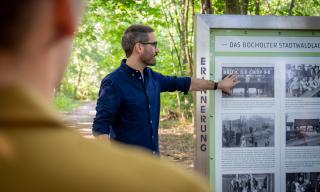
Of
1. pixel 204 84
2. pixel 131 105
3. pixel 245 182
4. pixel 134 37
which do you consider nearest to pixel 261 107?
pixel 204 84

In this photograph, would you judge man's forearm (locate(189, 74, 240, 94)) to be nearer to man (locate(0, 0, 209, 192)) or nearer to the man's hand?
the man's hand

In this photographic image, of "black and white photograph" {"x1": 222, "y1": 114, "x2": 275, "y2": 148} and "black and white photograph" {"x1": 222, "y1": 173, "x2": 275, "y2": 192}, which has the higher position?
"black and white photograph" {"x1": 222, "y1": 114, "x2": 275, "y2": 148}

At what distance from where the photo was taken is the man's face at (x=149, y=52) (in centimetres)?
518

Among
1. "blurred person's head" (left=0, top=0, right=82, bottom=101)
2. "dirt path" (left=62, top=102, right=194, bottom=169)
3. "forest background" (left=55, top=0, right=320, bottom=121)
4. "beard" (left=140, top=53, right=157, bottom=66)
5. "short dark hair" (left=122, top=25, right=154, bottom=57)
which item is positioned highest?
"forest background" (left=55, top=0, right=320, bottom=121)

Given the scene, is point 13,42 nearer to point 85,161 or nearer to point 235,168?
point 85,161

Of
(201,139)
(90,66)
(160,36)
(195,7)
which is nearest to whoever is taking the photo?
(201,139)

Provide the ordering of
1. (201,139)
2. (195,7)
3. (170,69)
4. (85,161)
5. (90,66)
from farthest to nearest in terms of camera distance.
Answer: (90,66) < (170,69) < (195,7) < (201,139) < (85,161)

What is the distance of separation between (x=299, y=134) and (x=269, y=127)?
28cm

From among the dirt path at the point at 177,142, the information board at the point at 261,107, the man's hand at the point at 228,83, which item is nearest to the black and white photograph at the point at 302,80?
the information board at the point at 261,107

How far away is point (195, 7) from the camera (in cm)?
1452

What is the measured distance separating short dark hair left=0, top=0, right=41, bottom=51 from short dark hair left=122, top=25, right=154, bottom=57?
4415 mm

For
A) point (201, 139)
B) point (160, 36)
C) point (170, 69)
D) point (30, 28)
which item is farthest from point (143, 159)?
point (160, 36)

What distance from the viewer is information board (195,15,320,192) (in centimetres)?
443

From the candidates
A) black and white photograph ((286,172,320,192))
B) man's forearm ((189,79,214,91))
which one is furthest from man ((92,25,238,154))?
black and white photograph ((286,172,320,192))
